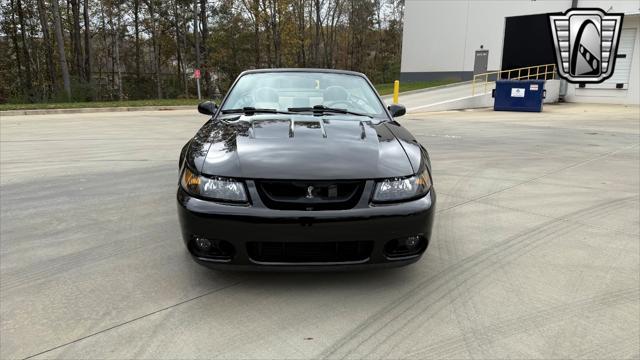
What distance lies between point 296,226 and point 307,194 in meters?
0.20

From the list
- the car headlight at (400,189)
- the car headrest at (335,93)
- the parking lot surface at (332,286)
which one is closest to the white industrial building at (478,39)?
the parking lot surface at (332,286)

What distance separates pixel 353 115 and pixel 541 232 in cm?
200

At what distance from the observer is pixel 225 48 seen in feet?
133

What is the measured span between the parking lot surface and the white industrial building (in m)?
19.2

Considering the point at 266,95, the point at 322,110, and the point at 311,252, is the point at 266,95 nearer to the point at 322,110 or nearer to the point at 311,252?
the point at 322,110

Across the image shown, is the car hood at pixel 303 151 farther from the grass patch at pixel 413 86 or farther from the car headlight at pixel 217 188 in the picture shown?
the grass patch at pixel 413 86

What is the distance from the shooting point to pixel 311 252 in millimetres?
2713

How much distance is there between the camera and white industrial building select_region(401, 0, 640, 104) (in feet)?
70.5

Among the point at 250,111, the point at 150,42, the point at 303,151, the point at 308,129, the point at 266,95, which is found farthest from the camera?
the point at 150,42

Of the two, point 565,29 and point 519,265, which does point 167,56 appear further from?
point 519,265

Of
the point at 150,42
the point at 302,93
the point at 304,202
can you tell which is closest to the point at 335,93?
the point at 302,93

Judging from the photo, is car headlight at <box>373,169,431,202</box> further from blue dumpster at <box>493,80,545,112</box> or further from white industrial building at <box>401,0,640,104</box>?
white industrial building at <box>401,0,640,104</box>

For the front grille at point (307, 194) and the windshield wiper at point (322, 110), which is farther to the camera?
the windshield wiper at point (322, 110)

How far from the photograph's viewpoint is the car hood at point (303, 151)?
8.85ft
